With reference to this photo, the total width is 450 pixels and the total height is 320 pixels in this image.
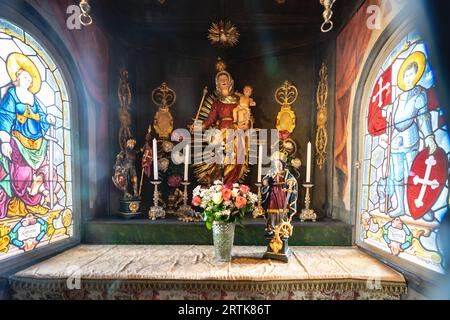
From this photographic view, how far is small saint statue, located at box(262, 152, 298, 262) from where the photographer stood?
6.08 feet

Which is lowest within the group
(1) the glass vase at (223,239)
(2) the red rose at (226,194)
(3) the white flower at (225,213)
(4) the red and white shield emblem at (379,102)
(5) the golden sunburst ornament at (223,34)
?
(1) the glass vase at (223,239)

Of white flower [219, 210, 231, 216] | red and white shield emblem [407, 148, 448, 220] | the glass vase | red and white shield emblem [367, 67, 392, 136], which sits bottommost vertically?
the glass vase

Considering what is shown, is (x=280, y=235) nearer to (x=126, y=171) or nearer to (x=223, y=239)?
(x=223, y=239)

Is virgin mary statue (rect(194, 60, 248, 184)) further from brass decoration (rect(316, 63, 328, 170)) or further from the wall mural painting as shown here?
the wall mural painting

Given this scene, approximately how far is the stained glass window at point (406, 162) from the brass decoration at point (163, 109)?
84.6 inches

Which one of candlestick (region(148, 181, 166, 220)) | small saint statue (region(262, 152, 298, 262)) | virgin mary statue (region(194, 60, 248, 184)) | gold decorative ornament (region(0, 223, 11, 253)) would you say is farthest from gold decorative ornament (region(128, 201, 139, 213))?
small saint statue (region(262, 152, 298, 262))

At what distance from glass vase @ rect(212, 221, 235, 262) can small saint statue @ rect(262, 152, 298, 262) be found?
12.2 inches

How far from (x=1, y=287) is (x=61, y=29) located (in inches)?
78.2

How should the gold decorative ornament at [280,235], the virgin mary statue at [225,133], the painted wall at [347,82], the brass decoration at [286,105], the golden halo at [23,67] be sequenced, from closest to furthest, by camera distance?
the golden halo at [23,67] → the gold decorative ornament at [280,235] → the painted wall at [347,82] → the virgin mary statue at [225,133] → the brass decoration at [286,105]

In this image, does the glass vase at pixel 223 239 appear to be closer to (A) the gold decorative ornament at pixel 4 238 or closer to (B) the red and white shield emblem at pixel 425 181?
(B) the red and white shield emblem at pixel 425 181

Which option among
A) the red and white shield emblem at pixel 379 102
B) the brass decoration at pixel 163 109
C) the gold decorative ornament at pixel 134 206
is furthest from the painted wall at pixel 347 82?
the gold decorative ornament at pixel 134 206

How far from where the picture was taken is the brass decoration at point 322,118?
2662 millimetres
